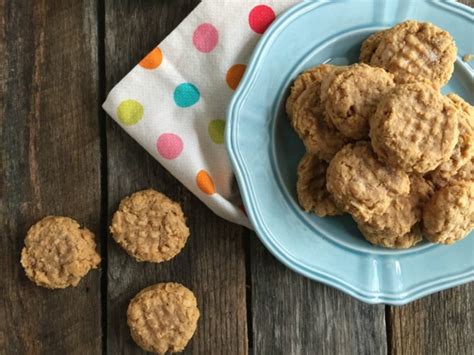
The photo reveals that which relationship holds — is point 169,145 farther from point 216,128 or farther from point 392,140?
point 392,140

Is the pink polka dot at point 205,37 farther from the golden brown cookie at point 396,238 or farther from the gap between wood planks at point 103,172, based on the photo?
the golden brown cookie at point 396,238

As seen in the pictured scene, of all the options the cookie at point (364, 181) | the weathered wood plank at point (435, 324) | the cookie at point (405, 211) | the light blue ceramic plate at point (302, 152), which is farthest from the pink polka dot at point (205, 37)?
the weathered wood plank at point (435, 324)

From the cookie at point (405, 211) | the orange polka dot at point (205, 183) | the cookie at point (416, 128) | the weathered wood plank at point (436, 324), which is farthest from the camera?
the weathered wood plank at point (436, 324)

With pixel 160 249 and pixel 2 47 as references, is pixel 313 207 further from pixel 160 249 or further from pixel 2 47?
pixel 2 47

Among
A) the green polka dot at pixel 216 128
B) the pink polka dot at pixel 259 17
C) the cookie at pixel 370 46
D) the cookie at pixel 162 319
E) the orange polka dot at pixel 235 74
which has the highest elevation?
the cookie at pixel 370 46

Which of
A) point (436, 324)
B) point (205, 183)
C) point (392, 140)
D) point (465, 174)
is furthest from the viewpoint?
point (436, 324)

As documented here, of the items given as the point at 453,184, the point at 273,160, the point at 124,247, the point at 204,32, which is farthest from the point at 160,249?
the point at 453,184

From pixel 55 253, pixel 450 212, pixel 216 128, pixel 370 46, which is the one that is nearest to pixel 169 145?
pixel 216 128
